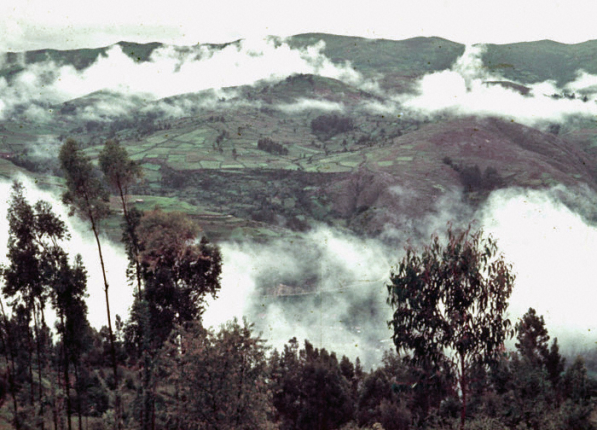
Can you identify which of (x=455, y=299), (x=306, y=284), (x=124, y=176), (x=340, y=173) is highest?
(x=340, y=173)

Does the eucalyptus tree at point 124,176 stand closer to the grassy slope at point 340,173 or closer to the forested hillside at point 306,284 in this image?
the forested hillside at point 306,284

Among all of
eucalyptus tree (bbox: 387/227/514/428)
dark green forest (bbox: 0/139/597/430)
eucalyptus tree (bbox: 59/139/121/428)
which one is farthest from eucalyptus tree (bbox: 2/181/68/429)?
eucalyptus tree (bbox: 387/227/514/428)

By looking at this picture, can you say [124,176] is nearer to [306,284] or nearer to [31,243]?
[31,243]

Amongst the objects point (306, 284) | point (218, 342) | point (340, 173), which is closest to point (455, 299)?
point (218, 342)

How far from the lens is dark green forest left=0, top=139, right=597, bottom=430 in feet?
71.8

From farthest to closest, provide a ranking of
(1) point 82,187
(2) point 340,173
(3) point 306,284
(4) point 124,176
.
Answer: (2) point 340,173
(3) point 306,284
(4) point 124,176
(1) point 82,187

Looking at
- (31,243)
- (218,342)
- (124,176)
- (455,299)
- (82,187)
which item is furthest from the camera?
(31,243)

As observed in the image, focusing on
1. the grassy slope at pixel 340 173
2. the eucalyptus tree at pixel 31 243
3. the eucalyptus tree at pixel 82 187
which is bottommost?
the eucalyptus tree at pixel 31 243

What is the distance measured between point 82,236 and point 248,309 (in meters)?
57.9

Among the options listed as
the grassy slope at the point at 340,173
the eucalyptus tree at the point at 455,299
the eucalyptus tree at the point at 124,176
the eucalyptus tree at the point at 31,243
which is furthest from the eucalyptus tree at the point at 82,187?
the grassy slope at the point at 340,173

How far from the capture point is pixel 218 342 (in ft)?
70.9

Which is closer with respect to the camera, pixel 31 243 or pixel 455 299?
pixel 455 299

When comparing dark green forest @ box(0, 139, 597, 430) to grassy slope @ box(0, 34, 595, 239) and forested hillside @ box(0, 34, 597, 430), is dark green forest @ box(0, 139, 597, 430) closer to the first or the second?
forested hillside @ box(0, 34, 597, 430)

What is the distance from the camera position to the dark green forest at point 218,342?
21.9 metres
